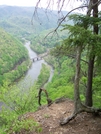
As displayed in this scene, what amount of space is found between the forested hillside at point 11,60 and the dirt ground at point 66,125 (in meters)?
46.6

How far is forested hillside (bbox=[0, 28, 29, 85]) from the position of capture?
186 feet

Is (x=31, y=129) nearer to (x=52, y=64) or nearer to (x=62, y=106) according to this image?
(x=62, y=106)

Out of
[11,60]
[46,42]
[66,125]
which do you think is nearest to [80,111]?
[66,125]

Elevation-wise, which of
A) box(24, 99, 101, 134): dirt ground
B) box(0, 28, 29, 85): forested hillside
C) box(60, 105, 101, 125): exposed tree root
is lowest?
box(0, 28, 29, 85): forested hillside

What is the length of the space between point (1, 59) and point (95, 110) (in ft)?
199

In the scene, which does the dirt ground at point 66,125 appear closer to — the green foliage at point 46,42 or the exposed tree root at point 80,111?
the exposed tree root at point 80,111

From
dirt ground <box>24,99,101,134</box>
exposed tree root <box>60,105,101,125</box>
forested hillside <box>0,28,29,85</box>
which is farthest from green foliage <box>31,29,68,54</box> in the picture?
forested hillside <box>0,28,29,85</box>

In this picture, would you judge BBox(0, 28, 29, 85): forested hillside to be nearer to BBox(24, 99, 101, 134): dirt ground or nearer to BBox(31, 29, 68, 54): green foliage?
BBox(31, 29, 68, 54): green foliage

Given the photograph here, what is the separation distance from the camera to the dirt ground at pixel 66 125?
6.02 m

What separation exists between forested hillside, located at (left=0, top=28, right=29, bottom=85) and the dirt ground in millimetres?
46640

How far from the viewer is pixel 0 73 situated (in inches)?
2165

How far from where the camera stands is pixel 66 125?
6.29 m

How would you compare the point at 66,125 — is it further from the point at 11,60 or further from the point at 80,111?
the point at 11,60

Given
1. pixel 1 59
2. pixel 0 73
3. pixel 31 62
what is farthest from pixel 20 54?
pixel 0 73
